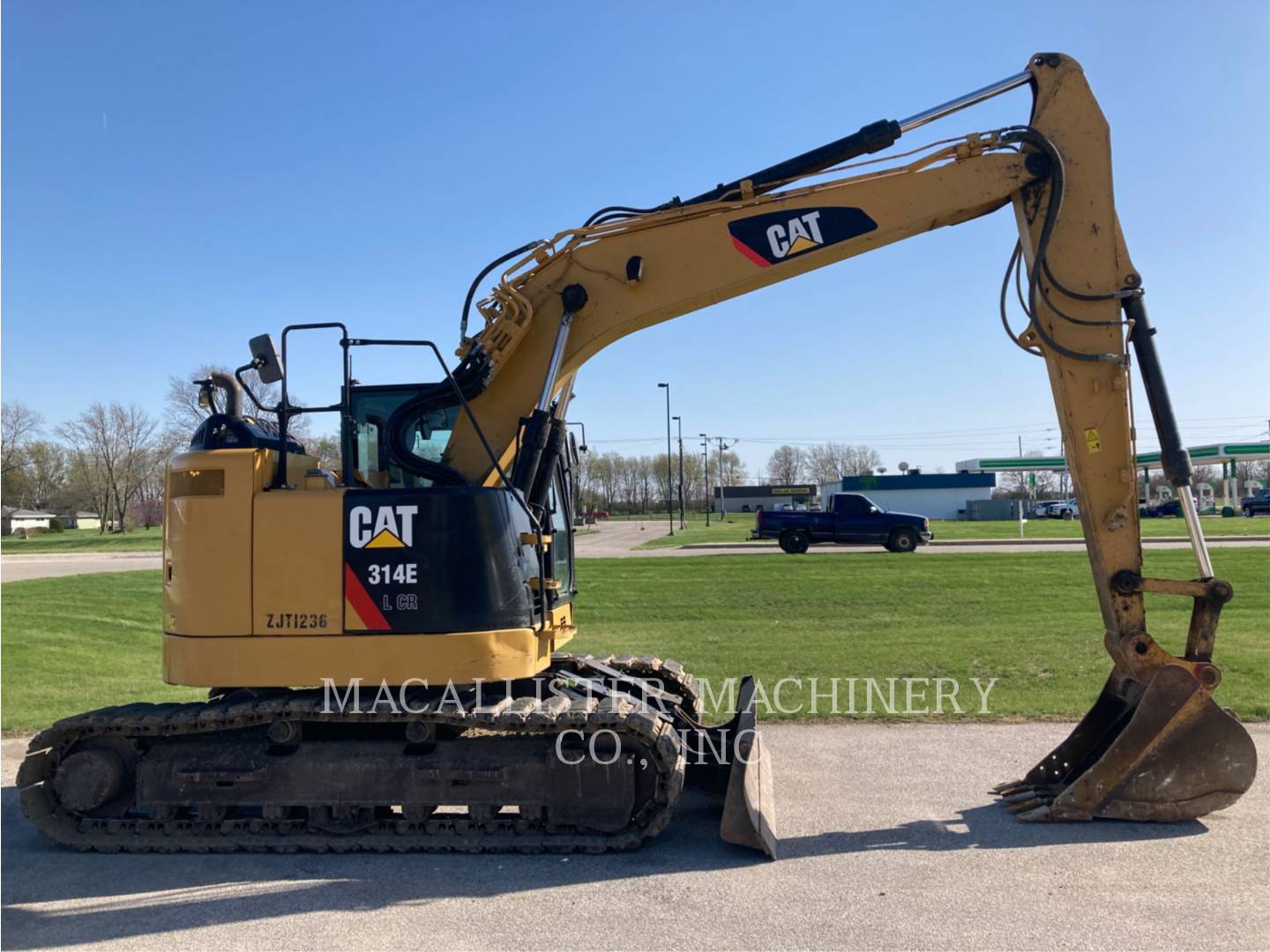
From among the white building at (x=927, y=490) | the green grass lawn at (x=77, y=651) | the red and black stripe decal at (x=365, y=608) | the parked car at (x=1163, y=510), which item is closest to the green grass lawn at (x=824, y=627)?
the green grass lawn at (x=77, y=651)

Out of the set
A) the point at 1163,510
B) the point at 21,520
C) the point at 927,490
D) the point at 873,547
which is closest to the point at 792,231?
the point at 873,547

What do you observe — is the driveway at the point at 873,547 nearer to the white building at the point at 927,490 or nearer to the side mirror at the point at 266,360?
the side mirror at the point at 266,360

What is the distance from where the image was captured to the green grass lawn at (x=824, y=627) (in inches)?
392

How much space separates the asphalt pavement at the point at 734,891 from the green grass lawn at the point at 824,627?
325cm

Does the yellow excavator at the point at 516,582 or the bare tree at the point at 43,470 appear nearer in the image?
the yellow excavator at the point at 516,582

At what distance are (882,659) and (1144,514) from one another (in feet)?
215

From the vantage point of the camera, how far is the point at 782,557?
2711 centimetres

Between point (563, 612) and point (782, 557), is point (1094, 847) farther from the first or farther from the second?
point (782, 557)

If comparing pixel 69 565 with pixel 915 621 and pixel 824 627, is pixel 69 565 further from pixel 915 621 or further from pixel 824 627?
pixel 915 621

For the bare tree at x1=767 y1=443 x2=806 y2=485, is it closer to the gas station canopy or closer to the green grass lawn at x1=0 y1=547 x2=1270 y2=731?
the gas station canopy

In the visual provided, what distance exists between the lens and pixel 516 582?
5621mm

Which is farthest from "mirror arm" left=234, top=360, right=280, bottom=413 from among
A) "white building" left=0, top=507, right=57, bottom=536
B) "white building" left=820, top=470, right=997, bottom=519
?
"white building" left=0, top=507, right=57, bottom=536

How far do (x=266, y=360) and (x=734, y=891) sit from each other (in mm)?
4186


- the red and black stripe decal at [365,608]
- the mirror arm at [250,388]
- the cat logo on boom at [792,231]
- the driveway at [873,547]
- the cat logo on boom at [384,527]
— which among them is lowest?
the driveway at [873,547]
